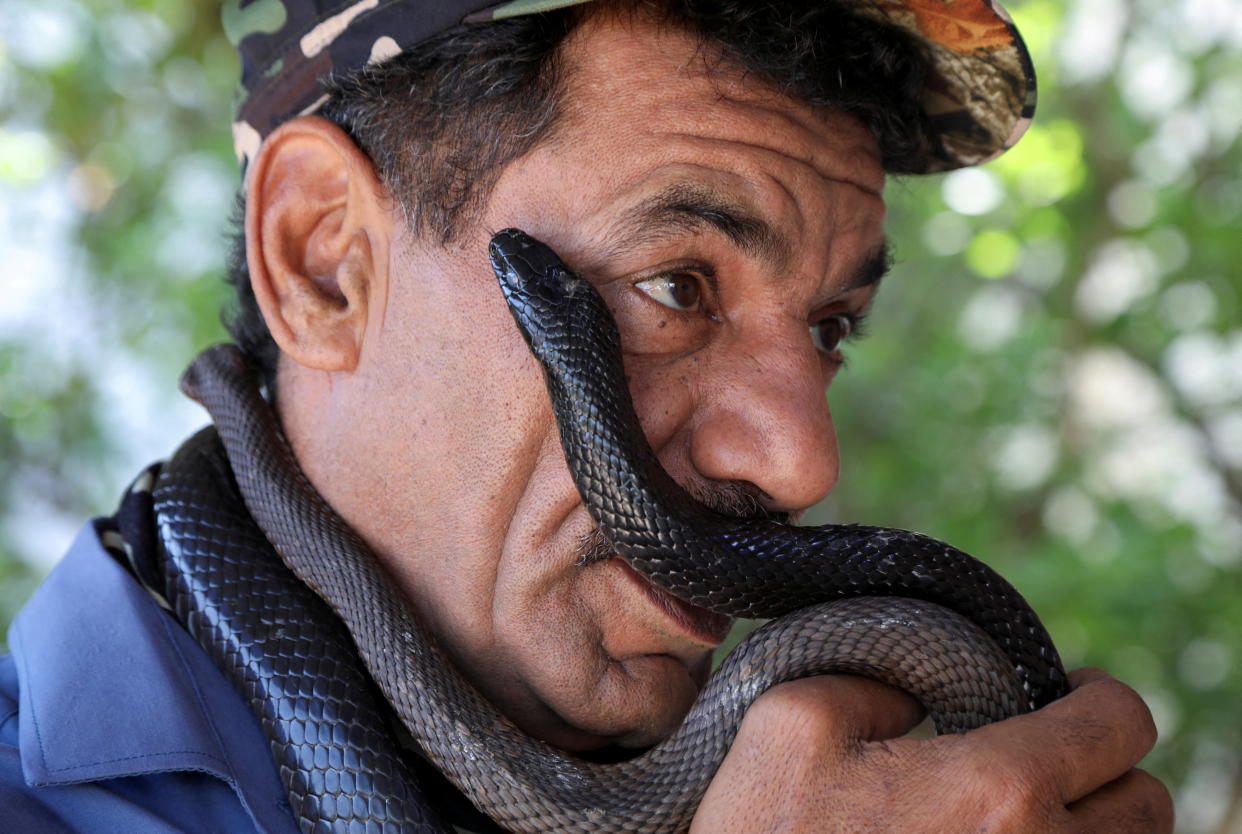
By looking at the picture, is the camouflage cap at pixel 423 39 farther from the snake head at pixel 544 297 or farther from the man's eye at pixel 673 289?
the man's eye at pixel 673 289

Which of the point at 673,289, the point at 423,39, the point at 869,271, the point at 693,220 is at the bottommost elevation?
the point at 869,271

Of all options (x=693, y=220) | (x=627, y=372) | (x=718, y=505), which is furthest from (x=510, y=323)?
(x=718, y=505)

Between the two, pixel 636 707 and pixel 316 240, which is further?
pixel 316 240

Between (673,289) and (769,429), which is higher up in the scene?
(673,289)

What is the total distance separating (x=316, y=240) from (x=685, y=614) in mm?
1184

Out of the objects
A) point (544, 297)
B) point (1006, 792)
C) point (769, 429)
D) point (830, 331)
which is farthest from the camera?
point (830, 331)

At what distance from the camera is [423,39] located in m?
2.41

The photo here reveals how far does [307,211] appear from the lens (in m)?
2.65

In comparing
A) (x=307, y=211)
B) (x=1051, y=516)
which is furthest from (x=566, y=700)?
(x=1051, y=516)

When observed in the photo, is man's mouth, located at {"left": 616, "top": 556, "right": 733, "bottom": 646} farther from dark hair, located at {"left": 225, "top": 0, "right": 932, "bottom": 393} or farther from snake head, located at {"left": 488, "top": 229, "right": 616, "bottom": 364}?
dark hair, located at {"left": 225, "top": 0, "right": 932, "bottom": 393}

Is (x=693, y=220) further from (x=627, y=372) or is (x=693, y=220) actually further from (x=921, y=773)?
(x=921, y=773)

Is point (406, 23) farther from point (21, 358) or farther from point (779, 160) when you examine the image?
point (21, 358)

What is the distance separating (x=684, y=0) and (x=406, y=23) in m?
0.58

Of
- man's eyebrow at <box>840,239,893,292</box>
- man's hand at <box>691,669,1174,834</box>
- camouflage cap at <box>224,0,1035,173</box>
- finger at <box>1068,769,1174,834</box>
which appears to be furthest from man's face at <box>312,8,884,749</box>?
finger at <box>1068,769,1174,834</box>
